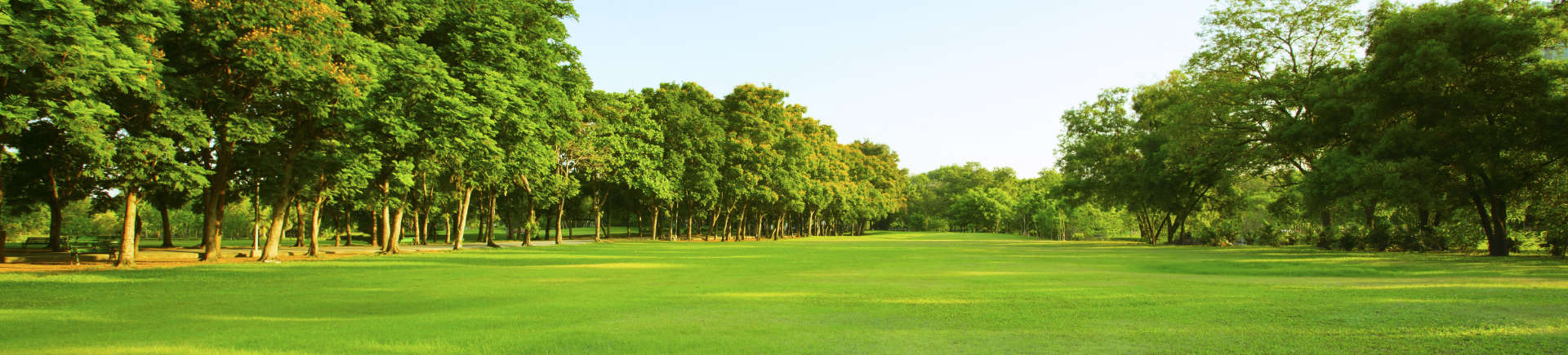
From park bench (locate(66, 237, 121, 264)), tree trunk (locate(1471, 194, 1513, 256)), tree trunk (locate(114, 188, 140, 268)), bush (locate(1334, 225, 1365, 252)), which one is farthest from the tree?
park bench (locate(66, 237, 121, 264))

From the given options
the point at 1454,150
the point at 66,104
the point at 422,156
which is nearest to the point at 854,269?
the point at 422,156

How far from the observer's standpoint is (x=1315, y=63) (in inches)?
1511

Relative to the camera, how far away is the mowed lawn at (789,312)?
7.66 metres

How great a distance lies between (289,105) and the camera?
23.1 meters

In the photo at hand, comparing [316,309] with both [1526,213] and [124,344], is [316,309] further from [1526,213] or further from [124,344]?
[1526,213]

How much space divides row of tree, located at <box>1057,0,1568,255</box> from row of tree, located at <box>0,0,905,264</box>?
31.2 metres

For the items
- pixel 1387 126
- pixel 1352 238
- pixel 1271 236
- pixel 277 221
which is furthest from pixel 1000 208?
pixel 277 221

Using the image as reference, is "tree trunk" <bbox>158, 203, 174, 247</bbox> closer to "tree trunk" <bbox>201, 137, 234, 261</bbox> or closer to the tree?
"tree trunk" <bbox>201, 137, 234, 261</bbox>

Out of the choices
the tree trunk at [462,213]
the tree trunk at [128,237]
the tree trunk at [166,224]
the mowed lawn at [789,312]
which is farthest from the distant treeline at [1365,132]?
the tree trunk at [166,224]

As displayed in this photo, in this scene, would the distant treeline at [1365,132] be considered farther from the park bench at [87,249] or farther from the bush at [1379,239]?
the park bench at [87,249]

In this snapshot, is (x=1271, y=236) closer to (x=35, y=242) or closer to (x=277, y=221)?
(x=277, y=221)

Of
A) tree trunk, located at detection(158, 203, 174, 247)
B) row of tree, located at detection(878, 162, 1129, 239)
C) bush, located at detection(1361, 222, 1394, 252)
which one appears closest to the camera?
bush, located at detection(1361, 222, 1394, 252)

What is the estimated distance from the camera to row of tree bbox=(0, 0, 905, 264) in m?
16.8

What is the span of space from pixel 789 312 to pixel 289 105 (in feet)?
67.0
